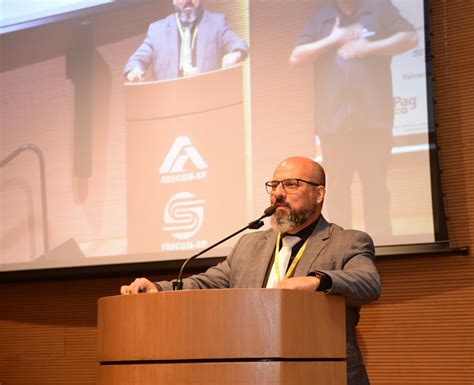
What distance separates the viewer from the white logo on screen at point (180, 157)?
4379mm

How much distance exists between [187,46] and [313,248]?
1959 millimetres

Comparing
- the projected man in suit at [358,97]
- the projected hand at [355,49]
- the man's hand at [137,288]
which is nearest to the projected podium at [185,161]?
the projected man in suit at [358,97]

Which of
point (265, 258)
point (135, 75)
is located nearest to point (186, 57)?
point (135, 75)

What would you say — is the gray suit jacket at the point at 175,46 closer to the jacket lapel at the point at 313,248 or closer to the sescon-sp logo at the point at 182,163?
the sescon-sp logo at the point at 182,163

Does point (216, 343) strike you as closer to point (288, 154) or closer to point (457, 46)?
point (288, 154)

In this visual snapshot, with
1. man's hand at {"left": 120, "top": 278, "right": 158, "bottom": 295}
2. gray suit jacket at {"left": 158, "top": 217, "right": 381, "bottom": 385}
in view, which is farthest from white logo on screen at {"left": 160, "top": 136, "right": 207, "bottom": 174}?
man's hand at {"left": 120, "top": 278, "right": 158, "bottom": 295}

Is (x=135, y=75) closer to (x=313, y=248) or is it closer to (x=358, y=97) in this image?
(x=358, y=97)

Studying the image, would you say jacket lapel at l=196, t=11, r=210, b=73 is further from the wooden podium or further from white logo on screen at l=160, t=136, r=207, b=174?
the wooden podium

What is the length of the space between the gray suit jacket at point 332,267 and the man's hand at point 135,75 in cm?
171

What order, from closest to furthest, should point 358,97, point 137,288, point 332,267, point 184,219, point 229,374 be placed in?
point 229,374, point 137,288, point 332,267, point 358,97, point 184,219

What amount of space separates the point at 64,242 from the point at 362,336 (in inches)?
75.3

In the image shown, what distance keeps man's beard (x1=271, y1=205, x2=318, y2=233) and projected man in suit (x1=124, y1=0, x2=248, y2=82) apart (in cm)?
151

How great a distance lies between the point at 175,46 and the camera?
4539 mm

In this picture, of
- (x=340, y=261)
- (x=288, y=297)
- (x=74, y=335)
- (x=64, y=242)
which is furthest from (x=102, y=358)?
(x=74, y=335)
